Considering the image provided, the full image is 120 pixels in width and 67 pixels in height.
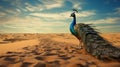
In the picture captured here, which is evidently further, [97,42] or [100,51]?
[97,42]

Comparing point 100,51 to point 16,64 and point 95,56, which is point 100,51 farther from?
point 16,64

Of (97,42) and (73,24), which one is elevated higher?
(73,24)

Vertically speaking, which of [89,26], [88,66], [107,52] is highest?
[89,26]

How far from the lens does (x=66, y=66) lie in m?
5.05

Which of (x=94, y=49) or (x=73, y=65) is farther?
(x=94, y=49)

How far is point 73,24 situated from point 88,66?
198 inches

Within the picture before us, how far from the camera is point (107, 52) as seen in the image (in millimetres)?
5316

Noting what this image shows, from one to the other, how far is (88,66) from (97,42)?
1.52 metres

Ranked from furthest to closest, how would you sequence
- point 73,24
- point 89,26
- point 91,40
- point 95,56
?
1. point 73,24
2. point 89,26
3. point 91,40
4. point 95,56

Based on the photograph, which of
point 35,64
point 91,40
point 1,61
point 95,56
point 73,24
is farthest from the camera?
point 73,24

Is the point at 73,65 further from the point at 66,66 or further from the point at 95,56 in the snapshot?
the point at 95,56

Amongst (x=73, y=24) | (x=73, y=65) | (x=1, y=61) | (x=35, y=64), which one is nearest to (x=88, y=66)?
(x=73, y=65)

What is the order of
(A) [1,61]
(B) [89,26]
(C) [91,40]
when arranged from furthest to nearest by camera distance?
1. (B) [89,26]
2. (C) [91,40]
3. (A) [1,61]

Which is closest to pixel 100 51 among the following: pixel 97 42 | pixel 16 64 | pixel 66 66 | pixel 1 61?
pixel 97 42
